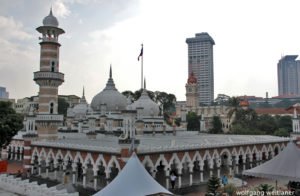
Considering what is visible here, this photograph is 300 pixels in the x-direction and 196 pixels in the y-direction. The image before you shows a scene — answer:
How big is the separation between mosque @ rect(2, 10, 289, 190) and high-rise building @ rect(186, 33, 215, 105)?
126 metres

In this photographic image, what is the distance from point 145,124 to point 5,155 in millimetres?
17466

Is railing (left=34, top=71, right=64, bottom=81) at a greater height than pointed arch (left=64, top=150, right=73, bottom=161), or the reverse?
railing (left=34, top=71, right=64, bottom=81)

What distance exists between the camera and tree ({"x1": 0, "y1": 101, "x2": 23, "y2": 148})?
76.1 ft

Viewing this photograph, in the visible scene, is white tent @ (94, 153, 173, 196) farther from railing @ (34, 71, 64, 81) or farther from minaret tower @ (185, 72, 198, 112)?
minaret tower @ (185, 72, 198, 112)

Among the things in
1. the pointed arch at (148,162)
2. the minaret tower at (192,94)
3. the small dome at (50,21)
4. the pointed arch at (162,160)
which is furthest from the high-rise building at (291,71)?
the pointed arch at (148,162)

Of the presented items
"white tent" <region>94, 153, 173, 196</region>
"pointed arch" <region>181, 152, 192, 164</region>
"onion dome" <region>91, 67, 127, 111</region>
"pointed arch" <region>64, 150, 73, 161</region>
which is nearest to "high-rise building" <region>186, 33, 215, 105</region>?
"onion dome" <region>91, 67, 127, 111</region>

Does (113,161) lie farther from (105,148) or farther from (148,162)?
(148,162)

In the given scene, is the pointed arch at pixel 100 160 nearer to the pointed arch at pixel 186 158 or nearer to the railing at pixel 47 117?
the pointed arch at pixel 186 158

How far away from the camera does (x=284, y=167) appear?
1477cm

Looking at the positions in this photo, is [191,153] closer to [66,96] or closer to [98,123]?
[98,123]

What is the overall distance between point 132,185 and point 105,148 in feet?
24.1

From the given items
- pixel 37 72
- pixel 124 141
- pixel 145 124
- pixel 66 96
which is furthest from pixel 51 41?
pixel 66 96

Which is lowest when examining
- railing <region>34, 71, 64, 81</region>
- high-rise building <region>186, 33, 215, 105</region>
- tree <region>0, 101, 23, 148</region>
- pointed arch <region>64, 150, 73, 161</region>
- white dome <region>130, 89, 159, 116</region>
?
pointed arch <region>64, 150, 73, 161</region>

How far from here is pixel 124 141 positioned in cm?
1727
